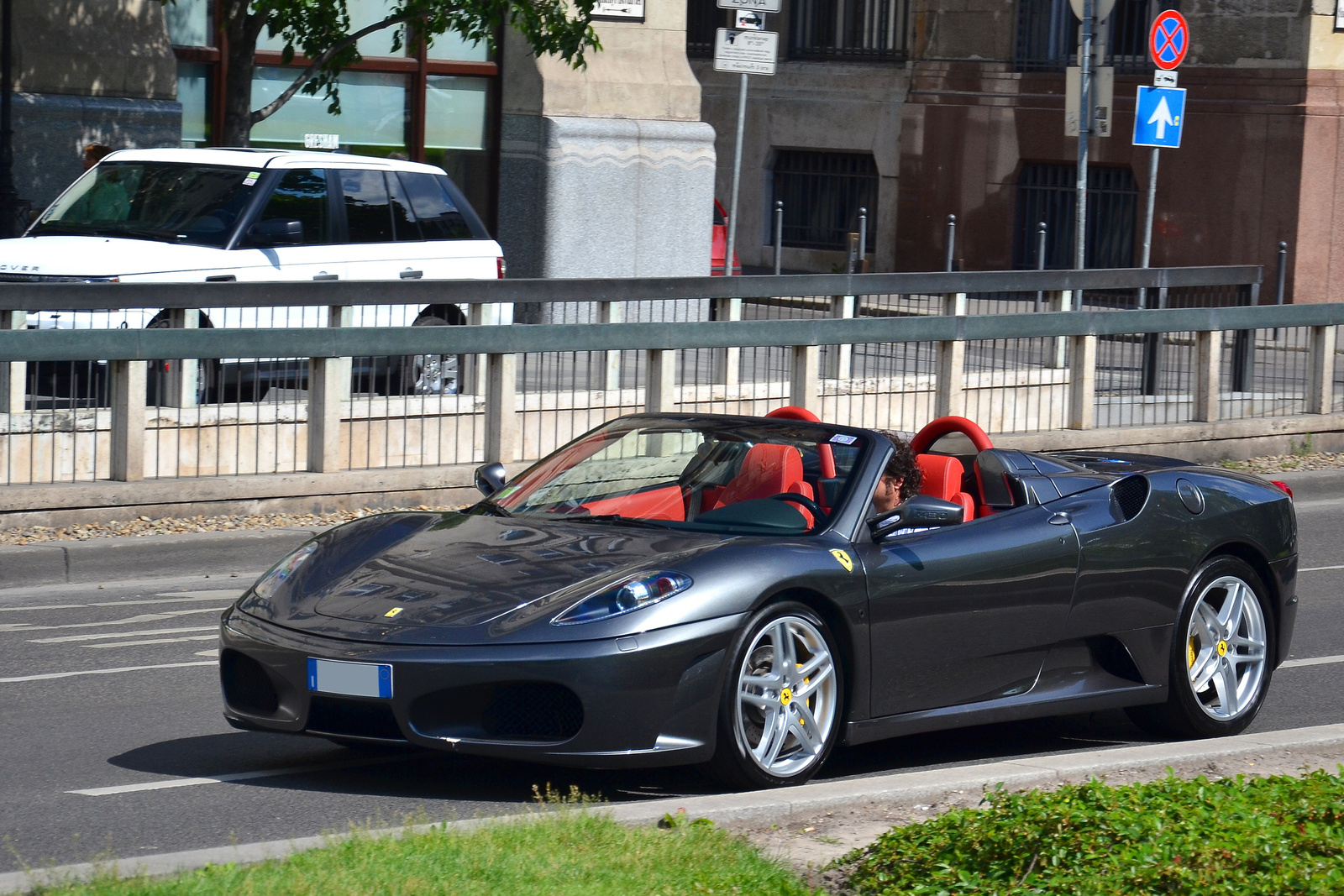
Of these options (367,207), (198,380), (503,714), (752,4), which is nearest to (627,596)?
(503,714)

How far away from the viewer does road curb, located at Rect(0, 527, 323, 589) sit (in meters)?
9.82

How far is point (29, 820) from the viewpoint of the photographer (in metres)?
5.74

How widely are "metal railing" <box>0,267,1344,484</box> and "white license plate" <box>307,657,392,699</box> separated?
5.07 metres

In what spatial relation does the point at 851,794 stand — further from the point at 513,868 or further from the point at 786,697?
the point at 513,868

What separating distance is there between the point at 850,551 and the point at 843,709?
0.51m

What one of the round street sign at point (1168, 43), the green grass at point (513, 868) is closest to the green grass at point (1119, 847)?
the green grass at point (513, 868)

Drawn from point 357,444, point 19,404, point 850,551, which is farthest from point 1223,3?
point 850,551

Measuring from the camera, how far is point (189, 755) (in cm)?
674

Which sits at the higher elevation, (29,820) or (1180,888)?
(1180,888)

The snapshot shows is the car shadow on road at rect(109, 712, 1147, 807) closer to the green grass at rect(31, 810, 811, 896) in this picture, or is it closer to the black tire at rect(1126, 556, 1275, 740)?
the black tire at rect(1126, 556, 1275, 740)

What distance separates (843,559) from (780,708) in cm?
56

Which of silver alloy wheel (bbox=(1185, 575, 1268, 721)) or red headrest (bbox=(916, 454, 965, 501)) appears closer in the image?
red headrest (bbox=(916, 454, 965, 501))

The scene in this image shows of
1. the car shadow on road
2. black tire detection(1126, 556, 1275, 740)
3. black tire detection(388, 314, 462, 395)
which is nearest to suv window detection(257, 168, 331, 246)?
black tire detection(388, 314, 462, 395)

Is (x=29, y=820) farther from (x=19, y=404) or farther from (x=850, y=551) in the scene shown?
(x=19, y=404)
